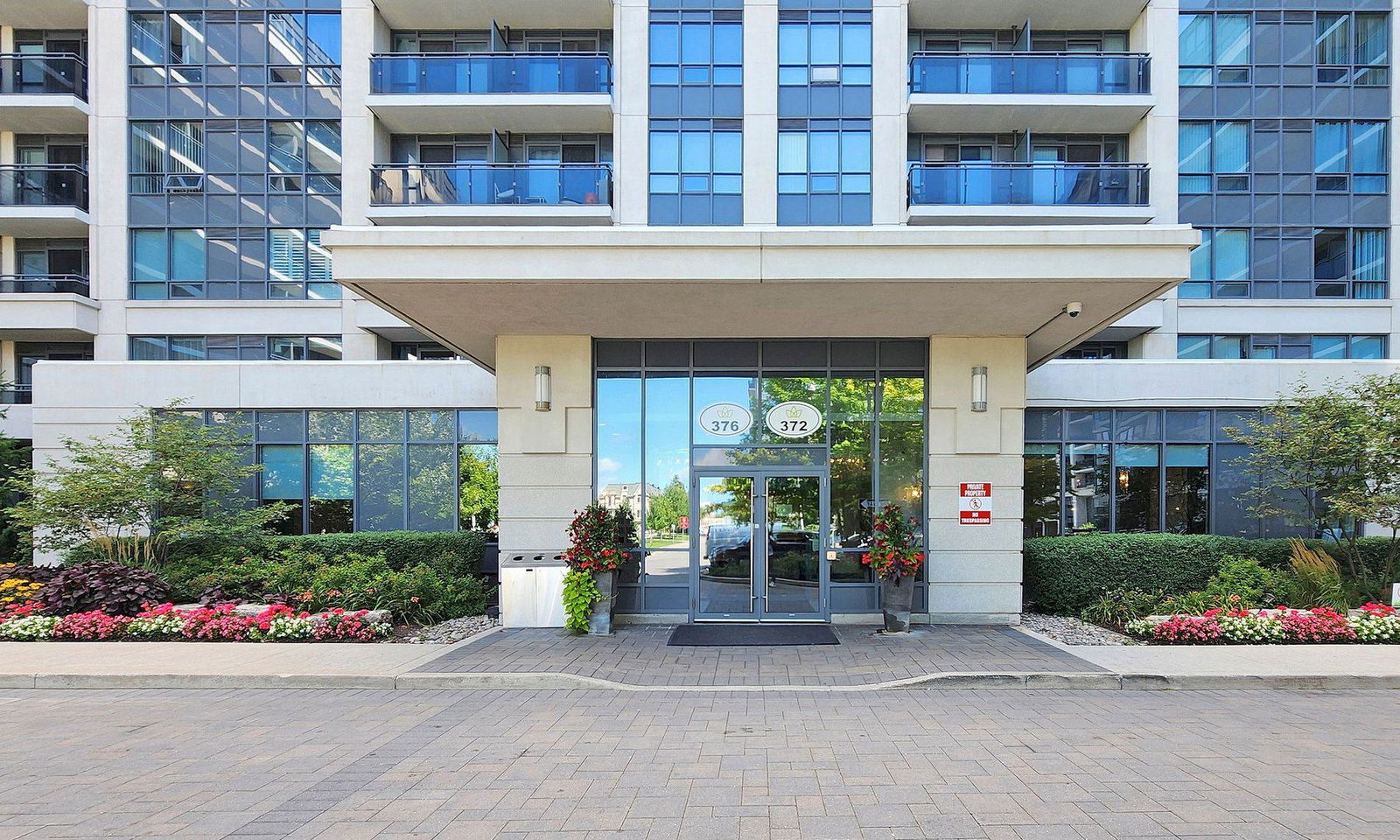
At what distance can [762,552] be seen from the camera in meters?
10.2

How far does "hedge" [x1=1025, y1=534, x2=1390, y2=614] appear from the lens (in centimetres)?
1085

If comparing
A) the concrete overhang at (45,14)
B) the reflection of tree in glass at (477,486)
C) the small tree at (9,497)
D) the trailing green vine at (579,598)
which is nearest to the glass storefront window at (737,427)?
the trailing green vine at (579,598)

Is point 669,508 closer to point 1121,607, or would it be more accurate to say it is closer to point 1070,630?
point 1070,630

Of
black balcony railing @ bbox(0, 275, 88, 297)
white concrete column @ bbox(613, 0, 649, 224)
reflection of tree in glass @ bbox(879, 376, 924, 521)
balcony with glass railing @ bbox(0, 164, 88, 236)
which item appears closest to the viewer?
reflection of tree in glass @ bbox(879, 376, 924, 521)

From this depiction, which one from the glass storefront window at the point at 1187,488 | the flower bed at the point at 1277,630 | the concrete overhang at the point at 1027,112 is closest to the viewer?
the flower bed at the point at 1277,630

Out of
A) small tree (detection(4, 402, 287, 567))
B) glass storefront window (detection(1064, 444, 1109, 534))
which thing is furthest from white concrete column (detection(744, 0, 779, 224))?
small tree (detection(4, 402, 287, 567))

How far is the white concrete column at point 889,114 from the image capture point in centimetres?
1809

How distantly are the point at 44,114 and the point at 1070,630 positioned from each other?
28.8 m

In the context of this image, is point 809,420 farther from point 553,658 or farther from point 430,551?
point 430,551

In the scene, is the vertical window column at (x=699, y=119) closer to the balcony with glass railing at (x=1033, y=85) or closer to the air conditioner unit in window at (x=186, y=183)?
the balcony with glass railing at (x=1033, y=85)

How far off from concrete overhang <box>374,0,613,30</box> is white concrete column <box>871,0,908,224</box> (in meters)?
7.61

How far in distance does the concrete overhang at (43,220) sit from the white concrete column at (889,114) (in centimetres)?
2249

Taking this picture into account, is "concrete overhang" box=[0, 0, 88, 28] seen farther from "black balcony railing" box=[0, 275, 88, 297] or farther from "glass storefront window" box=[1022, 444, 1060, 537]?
"glass storefront window" box=[1022, 444, 1060, 537]

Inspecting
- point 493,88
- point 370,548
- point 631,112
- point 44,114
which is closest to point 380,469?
point 370,548
